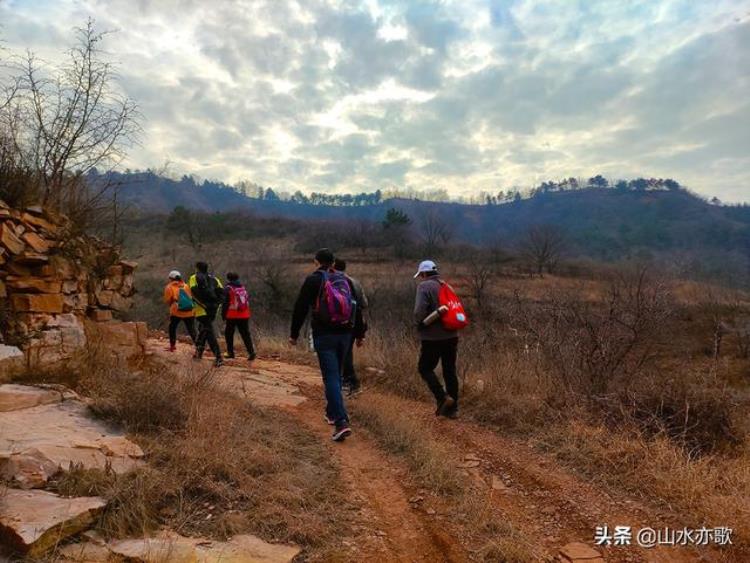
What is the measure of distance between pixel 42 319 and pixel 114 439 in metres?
2.49

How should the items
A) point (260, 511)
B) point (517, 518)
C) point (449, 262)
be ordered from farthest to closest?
point (449, 262), point (517, 518), point (260, 511)

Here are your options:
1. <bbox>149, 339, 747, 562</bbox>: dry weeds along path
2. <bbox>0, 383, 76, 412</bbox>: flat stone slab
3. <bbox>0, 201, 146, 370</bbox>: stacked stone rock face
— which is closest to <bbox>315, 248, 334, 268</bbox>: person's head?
<bbox>149, 339, 747, 562</bbox>: dry weeds along path

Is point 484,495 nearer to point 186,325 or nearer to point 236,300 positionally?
point 236,300

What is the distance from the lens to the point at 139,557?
8.15 ft

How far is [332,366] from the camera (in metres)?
5.12

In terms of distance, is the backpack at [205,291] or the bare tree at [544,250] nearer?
the backpack at [205,291]

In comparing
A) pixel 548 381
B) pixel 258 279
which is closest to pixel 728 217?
pixel 258 279

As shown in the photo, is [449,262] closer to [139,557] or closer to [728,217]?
[139,557]

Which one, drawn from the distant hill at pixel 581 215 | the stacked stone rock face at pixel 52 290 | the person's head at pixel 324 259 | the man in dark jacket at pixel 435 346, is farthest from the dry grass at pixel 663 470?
the distant hill at pixel 581 215

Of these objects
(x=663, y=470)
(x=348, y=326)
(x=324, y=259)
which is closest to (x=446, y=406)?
(x=348, y=326)

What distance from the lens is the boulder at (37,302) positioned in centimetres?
525

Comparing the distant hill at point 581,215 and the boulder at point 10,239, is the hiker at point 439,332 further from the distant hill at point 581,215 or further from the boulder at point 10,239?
the distant hill at point 581,215

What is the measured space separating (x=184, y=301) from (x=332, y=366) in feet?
17.3

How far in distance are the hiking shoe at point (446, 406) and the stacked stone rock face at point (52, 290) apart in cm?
421
